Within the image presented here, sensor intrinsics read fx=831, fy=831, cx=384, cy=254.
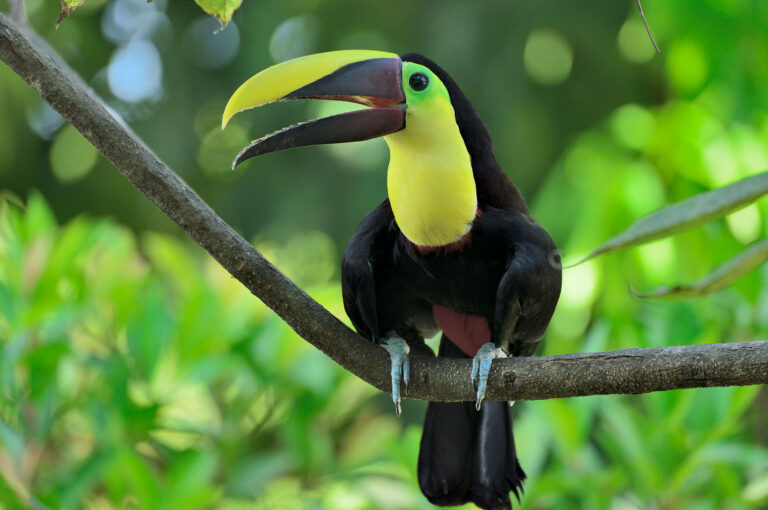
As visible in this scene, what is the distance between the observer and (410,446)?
1.82m

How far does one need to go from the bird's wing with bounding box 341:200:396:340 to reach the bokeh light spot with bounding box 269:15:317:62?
2.54 meters

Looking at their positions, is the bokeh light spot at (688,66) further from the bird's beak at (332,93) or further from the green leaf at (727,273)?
the green leaf at (727,273)

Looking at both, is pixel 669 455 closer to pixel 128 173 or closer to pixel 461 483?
pixel 461 483

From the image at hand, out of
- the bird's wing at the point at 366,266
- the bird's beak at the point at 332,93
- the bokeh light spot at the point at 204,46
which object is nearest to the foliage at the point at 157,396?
the bird's wing at the point at 366,266

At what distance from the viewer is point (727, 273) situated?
1.90 feet

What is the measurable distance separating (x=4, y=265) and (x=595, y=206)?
4.71ft

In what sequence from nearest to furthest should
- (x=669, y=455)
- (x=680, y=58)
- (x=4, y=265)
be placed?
(x=669, y=455) < (x=4, y=265) < (x=680, y=58)

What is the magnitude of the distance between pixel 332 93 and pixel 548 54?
243 centimetres

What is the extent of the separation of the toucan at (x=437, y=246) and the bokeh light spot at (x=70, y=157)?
11.3 feet

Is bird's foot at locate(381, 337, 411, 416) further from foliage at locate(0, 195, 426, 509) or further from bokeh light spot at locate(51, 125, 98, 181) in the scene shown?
bokeh light spot at locate(51, 125, 98, 181)

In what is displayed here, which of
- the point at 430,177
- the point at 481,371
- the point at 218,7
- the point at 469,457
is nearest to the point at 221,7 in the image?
the point at 218,7

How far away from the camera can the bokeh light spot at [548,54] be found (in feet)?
10.8

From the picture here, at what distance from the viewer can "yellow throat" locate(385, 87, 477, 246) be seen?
1.08 meters

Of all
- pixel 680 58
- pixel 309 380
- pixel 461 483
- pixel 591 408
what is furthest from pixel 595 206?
pixel 461 483
